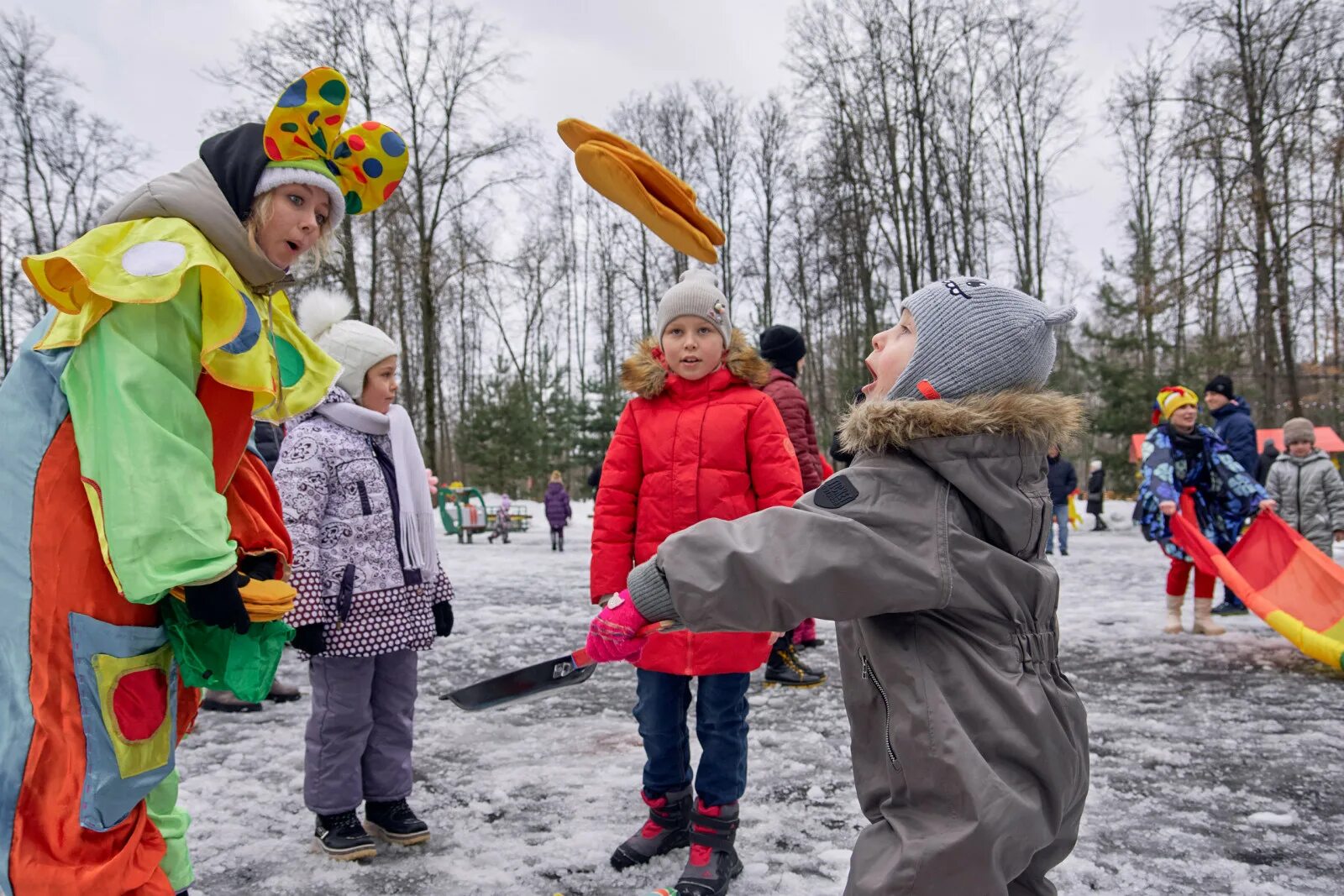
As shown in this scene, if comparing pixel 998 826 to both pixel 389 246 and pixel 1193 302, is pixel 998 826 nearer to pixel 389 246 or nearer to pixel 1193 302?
pixel 1193 302

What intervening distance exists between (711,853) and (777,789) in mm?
874

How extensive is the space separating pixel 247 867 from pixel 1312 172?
1840 cm

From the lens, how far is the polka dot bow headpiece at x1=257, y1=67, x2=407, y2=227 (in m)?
2.16

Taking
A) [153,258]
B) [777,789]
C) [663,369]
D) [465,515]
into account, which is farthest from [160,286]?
[465,515]

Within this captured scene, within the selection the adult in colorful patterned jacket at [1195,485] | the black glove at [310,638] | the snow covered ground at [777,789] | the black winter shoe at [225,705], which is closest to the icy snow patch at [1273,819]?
the snow covered ground at [777,789]

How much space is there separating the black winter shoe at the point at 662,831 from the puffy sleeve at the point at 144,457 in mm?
1782

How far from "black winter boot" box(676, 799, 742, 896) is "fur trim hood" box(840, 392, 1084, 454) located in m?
1.56

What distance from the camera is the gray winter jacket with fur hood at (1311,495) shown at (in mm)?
7223

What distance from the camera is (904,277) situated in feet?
67.3

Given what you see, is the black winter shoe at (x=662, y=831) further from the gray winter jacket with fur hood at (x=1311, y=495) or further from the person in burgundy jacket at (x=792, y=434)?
the gray winter jacket with fur hood at (x=1311, y=495)

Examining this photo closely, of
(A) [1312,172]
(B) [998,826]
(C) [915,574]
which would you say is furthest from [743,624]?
(A) [1312,172]

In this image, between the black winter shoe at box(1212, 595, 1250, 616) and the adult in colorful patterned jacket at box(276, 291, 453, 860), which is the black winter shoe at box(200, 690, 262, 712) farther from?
the black winter shoe at box(1212, 595, 1250, 616)

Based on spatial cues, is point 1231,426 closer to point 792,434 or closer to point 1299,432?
point 1299,432

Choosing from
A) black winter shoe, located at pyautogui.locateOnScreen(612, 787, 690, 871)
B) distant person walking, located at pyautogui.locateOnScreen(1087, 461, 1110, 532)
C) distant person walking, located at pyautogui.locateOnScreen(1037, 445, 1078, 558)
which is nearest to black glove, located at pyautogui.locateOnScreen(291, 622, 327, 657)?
black winter shoe, located at pyautogui.locateOnScreen(612, 787, 690, 871)
